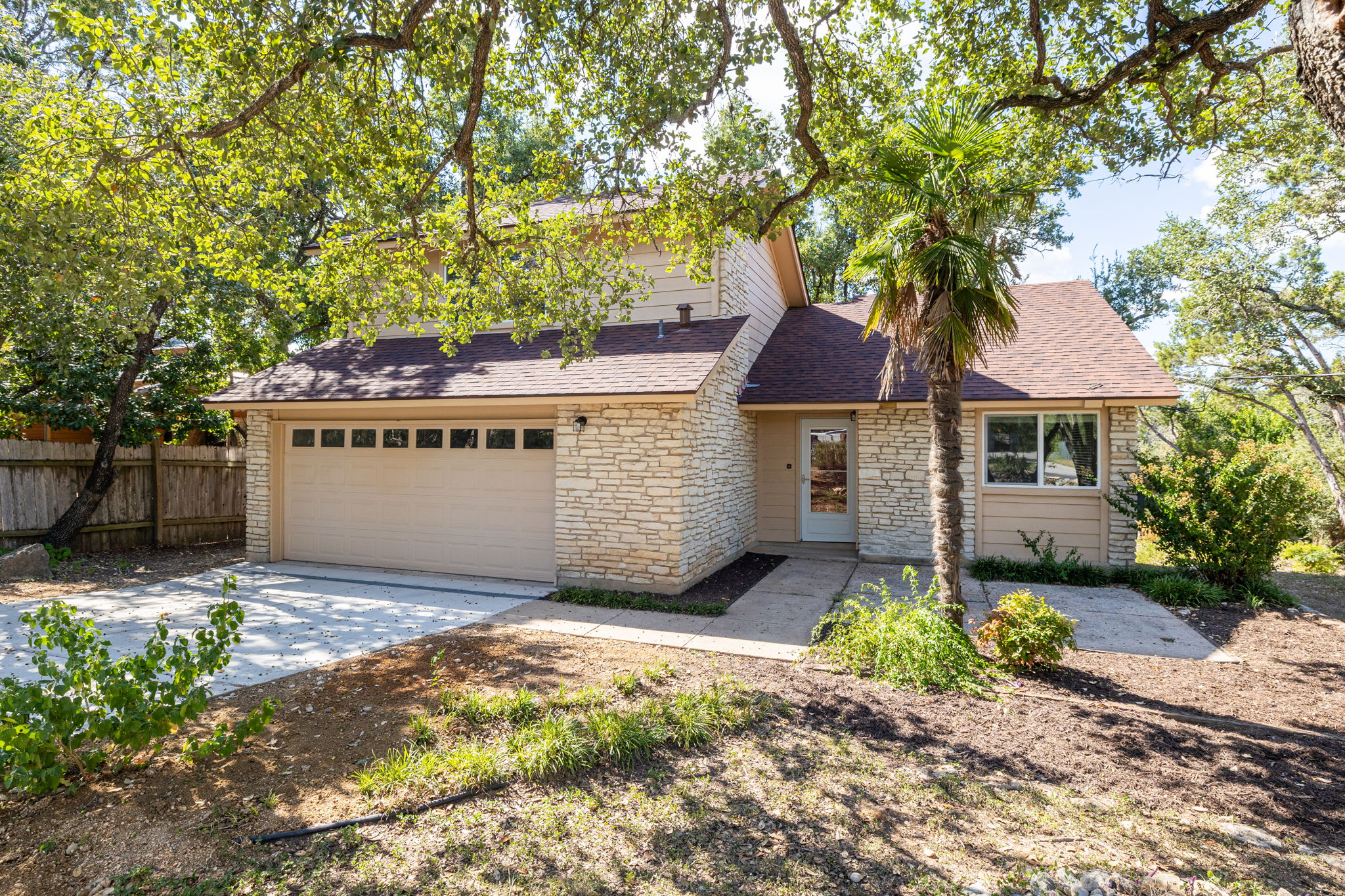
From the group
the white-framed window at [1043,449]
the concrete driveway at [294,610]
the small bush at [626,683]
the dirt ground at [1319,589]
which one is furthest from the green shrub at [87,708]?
the dirt ground at [1319,589]

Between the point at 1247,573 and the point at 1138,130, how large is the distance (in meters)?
5.52

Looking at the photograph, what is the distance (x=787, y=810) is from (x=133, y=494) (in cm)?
1283

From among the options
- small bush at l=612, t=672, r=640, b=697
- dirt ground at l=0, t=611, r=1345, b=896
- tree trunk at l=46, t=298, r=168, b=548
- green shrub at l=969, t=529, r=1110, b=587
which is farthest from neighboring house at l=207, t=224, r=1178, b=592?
dirt ground at l=0, t=611, r=1345, b=896

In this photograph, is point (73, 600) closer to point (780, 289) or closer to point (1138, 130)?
point (780, 289)

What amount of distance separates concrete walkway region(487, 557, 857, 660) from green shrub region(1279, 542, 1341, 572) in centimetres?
1064

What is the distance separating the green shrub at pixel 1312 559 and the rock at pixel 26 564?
20588mm

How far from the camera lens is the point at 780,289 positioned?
44.7 ft

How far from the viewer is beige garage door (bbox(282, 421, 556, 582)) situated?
891 centimetres

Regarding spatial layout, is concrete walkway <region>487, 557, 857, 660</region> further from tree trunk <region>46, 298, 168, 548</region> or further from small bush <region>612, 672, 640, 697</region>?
tree trunk <region>46, 298, 168, 548</region>

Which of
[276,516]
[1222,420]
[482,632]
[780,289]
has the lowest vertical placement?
[482,632]

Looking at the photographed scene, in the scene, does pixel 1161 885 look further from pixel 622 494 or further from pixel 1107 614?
pixel 622 494

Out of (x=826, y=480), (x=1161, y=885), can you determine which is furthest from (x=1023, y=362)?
(x=1161, y=885)

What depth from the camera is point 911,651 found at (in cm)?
521

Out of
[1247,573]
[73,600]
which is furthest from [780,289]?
[73,600]
